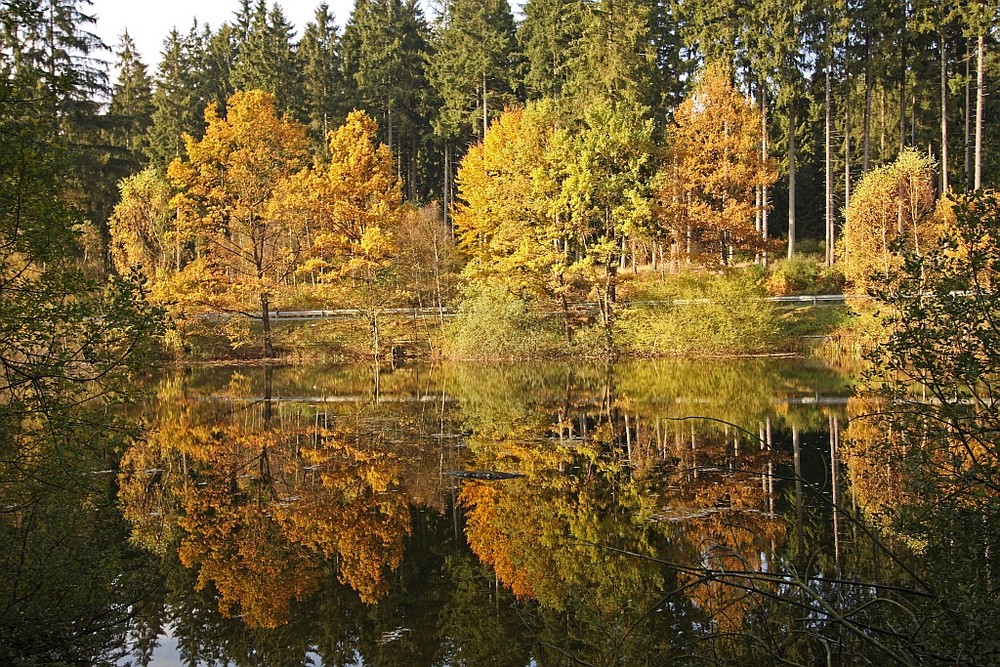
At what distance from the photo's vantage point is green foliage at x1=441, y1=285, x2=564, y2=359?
35250 mm

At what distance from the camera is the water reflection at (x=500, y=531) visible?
731 centimetres

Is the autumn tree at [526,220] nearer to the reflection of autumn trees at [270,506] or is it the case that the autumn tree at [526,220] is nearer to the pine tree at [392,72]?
the pine tree at [392,72]

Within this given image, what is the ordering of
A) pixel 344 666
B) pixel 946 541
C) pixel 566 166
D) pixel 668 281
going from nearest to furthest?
1. pixel 946 541
2. pixel 344 666
3. pixel 566 166
4. pixel 668 281

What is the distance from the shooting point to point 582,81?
42344mm

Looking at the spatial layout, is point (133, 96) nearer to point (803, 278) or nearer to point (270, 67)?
point (270, 67)

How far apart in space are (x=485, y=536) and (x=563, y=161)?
87.5ft

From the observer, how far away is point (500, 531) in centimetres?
1080

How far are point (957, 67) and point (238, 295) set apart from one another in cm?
3875

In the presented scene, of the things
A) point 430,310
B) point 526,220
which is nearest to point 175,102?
point 430,310

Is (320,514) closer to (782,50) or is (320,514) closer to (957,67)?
(782,50)

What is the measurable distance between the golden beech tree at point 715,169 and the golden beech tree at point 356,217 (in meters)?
13.0

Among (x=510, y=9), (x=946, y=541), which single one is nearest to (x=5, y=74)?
(x=946, y=541)

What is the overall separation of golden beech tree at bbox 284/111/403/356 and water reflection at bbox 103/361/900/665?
16087 mm

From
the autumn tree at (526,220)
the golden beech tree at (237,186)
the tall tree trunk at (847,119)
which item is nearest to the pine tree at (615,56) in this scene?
the autumn tree at (526,220)
